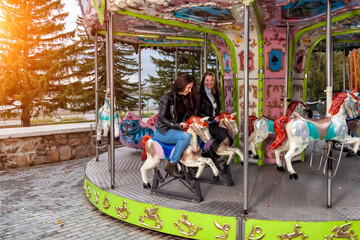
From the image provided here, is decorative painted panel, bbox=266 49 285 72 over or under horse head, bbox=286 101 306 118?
over

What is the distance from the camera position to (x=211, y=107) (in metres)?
5.10

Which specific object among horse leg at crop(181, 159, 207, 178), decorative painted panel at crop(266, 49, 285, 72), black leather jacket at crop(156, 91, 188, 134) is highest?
decorative painted panel at crop(266, 49, 285, 72)

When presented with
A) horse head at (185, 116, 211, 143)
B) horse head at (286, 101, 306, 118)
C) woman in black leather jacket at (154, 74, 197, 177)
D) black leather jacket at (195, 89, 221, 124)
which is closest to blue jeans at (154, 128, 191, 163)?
woman in black leather jacket at (154, 74, 197, 177)

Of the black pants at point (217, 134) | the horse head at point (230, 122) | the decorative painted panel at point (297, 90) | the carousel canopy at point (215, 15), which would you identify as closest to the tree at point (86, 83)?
the carousel canopy at point (215, 15)

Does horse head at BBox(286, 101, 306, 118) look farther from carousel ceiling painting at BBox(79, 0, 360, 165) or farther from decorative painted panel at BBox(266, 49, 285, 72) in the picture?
decorative painted panel at BBox(266, 49, 285, 72)

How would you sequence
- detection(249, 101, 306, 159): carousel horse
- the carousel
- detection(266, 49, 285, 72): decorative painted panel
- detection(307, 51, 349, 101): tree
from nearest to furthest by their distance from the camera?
the carousel → detection(249, 101, 306, 159): carousel horse → detection(266, 49, 285, 72): decorative painted panel → detection(307, 51, 349, 101): tree

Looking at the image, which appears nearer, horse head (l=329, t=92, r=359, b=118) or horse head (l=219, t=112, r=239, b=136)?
horse head (l=329, t=92, r=359, b=118)

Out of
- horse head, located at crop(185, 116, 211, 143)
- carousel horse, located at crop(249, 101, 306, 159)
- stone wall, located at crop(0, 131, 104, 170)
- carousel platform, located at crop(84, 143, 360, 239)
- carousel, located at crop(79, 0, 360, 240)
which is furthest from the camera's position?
stone wall, located at crop(0, 131, 104, 170)

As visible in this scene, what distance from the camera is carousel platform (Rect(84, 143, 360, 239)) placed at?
337 cm

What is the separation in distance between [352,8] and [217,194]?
135 inches

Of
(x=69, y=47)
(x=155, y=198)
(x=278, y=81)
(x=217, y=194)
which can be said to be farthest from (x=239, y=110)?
(x=69, y=47)

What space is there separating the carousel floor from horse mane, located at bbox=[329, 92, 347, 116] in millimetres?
1120

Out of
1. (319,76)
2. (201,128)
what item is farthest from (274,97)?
(319,76)

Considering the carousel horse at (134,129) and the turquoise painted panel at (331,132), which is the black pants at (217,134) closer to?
the turquoise painted panel at (331,132)
